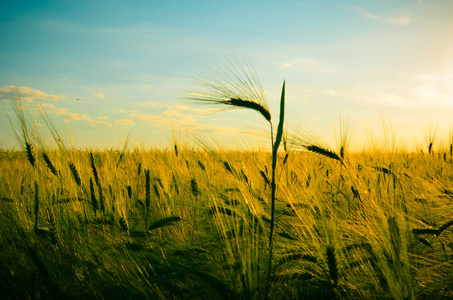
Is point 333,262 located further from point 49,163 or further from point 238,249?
point 49,163

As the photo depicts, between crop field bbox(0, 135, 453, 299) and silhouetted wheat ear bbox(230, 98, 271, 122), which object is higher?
silhouetted wheat ear bbox(230, 98, 271, 122)

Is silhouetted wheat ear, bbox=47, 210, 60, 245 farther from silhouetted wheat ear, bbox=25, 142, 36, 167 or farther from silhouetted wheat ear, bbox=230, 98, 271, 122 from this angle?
silhouetted wheat ear, bbox=230, 98, 271, 122

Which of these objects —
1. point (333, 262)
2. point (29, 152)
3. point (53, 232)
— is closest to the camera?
point (333, 262)

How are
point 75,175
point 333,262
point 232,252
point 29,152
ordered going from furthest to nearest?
point 75,175 < point 29,152 < point 232,252 < point 333,262

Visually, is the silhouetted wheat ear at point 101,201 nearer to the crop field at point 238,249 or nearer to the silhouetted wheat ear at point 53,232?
the crop field at point 238,249

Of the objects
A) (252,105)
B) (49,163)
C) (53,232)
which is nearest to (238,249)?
(252,105)

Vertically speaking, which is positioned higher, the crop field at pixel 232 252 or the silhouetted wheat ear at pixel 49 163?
the silhouetted wheat ear at pixel 49 163

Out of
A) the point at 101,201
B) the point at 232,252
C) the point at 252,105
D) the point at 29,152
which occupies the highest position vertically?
the point at 252,105

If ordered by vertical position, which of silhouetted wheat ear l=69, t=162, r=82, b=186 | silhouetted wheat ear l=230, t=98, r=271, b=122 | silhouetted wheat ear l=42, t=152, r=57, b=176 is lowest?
silhouetted wheat ear l=69, t=162, r=82, b=186

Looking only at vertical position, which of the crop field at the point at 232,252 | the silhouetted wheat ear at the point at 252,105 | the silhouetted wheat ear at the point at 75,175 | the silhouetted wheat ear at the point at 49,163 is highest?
the silhouetted wheat ear at the point at 252,105

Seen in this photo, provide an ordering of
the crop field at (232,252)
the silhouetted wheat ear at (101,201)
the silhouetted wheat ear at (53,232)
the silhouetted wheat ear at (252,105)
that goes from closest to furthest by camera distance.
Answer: the crop field at (232,252) → the silhouetted wheat ear at (252,105) → the silhouetted wheat ear at (53,232) → the silhouetted wheat ear at (101,201)

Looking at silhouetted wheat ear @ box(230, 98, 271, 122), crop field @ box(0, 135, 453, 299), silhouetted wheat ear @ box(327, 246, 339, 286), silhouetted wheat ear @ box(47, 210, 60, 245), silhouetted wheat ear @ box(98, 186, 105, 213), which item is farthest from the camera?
silhouetted wheat ear @ box(98, 186, 105, 213)

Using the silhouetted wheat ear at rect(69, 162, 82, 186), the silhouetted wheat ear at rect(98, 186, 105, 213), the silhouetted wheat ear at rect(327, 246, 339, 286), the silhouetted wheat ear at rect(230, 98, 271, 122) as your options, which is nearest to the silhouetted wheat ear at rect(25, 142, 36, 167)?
the silhouetted wheat ear at rect(69, 162, 82, 186)

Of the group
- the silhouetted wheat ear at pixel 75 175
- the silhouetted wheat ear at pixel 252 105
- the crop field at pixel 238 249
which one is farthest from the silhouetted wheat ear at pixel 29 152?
the silhouetted wheat ear at pixel 252 105
